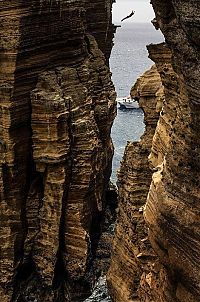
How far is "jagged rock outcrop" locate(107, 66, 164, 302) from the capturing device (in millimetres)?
23859

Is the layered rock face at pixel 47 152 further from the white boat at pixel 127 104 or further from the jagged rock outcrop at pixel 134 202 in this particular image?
the white boat at pixel 127 104

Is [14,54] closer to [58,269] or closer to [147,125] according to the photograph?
[147,125]

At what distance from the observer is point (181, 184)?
43.0 ft

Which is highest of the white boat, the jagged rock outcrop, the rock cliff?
the rock cliff

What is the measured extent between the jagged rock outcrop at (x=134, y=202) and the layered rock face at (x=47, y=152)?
276cm

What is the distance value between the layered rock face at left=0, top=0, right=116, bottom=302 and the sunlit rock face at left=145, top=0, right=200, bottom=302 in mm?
12344

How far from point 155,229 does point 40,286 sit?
53.9 feet

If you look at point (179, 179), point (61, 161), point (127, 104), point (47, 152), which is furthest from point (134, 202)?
point (127, 104)

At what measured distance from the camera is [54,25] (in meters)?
26.4

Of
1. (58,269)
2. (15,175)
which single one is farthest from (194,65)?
(58,269)

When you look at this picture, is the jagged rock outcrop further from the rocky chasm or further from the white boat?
the white boat

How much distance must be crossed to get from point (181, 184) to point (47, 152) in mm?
14125

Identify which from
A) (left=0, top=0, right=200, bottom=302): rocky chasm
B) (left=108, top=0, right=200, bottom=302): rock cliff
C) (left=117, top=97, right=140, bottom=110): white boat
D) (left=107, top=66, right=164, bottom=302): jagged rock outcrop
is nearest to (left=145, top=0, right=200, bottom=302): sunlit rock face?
(left=108, top=0, right=200, bottom=302): rock cliff

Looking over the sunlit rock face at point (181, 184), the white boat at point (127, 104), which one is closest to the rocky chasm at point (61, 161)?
the sunlit rock face at point (181, 184)
